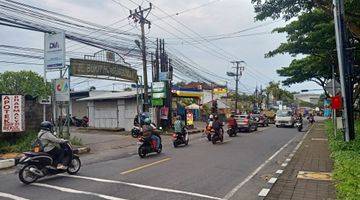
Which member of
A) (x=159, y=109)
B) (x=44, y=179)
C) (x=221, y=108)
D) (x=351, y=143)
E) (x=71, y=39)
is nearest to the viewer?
(x=44, y=179)

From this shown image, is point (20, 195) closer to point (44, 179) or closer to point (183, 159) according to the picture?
point (44, 179)

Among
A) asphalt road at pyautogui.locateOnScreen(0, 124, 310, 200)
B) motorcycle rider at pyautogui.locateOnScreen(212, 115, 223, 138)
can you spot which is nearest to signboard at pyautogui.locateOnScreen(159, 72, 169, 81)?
motorcycle rider at pyautogui.locateOnScreen(212, 115, 223, 138)

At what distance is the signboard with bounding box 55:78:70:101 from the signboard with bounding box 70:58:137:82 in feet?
18.0

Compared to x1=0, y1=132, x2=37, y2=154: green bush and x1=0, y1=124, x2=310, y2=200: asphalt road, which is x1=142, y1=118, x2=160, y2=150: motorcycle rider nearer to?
x1=0, y1=124, x2=310, y2=200: asphalt road

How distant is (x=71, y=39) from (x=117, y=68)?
316 inches

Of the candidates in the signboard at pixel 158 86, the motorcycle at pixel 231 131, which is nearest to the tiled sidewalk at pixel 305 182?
the motorcycle at pixel 231 131

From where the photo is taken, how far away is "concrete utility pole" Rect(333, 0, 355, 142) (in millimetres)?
14562

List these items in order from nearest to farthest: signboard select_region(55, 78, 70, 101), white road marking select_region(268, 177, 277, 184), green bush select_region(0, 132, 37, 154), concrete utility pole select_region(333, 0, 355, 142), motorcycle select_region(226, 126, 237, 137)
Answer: white road marking select_region(268, 177, 277, 184), concrete utility pole select_region(333, 0, 355, 142), green bush select_region(0, 132, 37, 154), signboard select_region(55, 78, 70, 101), motorcycle select_region(226, 126, 237, 137)

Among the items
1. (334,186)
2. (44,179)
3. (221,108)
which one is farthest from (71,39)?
(221,108)

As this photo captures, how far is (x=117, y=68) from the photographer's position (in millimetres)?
29469

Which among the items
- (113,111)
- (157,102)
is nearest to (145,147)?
(157,102)

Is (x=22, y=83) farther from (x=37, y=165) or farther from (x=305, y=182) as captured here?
(x=305, y=182)

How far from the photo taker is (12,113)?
1809 cm

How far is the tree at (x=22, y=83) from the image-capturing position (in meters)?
35.7
